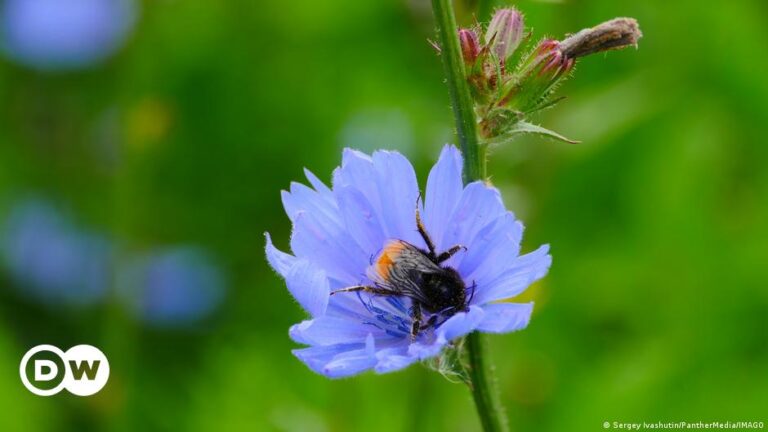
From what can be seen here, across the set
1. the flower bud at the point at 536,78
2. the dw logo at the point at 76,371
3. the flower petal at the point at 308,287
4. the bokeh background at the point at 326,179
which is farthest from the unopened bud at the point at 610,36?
the dw logo at the point at 76,371

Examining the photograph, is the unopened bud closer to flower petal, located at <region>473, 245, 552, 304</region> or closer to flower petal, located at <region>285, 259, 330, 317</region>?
flower petal, located at <region>473, 245, 552, 304</region>

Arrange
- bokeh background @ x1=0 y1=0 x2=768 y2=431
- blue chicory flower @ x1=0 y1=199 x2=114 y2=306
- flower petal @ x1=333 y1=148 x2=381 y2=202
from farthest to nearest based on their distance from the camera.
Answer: blue chicory flower @ x1=0 y1=199 x2=114 y2=306
bokeh background @ x1=0 y1=0 x2=768 y2=431
flower petal @ x1=333 y1=148 x2=381 y2=202

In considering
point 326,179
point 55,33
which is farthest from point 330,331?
point 55,33

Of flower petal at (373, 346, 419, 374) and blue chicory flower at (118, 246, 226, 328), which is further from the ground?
flower petal at (373, 346, 419, 374)

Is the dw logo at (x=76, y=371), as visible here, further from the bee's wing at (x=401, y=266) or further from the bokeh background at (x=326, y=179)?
the bee's wing at (x=401, y=266)

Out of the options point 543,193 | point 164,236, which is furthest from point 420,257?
point 164,236

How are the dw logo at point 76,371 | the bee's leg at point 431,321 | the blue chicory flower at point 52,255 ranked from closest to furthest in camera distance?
the bee's leg at point 431,321 → the dw logo at point 76,371 → the blue chicory flower at point 52,255

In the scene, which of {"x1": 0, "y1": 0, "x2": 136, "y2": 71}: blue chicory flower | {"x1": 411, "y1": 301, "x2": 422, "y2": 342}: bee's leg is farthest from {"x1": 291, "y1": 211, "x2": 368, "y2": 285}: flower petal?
{"x1": 0, "y1": 0, "x2": 136, "y2": 71}: blue chicory flower
